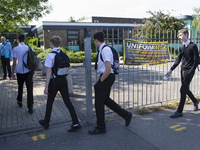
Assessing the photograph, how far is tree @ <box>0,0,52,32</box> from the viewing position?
12266 mm

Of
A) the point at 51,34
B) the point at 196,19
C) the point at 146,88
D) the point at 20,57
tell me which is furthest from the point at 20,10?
the point at 196,19

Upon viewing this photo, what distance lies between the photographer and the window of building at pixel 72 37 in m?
29.3

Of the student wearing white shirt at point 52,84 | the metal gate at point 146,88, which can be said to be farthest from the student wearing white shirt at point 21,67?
the metal gate at point 146,88

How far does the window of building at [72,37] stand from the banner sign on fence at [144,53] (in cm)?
2470

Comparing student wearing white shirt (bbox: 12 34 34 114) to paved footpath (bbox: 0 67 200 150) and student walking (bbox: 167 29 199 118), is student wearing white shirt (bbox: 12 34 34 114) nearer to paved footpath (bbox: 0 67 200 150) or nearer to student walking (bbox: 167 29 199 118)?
paved footpath (bbox: 0 67 200 150)

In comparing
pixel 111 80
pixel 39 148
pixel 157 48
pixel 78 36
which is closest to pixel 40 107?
pixel 39 148

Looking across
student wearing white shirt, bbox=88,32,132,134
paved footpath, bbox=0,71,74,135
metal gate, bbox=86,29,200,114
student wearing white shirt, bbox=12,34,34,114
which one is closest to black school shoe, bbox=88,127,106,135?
student wearing white shirt, bbox=88,32,132,134

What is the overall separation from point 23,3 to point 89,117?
1089 cm

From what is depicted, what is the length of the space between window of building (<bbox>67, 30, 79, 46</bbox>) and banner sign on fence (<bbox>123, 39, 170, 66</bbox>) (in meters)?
24.7

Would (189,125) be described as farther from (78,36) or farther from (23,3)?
(78,36)

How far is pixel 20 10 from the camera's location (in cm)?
1355

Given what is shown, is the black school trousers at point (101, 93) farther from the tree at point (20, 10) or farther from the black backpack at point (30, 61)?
the tree at point (20, 10)

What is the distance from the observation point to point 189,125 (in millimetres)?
4391

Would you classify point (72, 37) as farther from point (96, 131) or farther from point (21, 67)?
point (96, 131)
